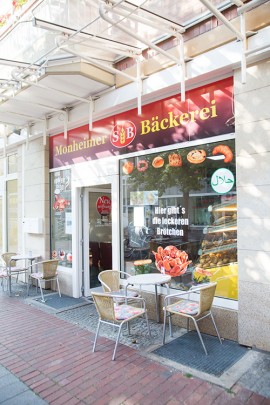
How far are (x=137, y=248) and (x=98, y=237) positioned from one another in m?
1.72

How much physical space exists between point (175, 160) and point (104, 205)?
8.53 feet

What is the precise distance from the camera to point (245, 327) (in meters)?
3.99

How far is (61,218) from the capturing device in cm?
711

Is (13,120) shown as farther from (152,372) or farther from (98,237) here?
(152,372)

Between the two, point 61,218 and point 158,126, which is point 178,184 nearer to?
point 158,126

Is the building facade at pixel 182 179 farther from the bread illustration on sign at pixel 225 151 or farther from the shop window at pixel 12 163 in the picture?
the shop window at pixel 12 163

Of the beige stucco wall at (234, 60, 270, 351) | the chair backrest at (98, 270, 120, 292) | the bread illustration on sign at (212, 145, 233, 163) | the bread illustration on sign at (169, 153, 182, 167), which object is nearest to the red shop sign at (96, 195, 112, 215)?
the chair backrest at (98, 270, 120, 292)

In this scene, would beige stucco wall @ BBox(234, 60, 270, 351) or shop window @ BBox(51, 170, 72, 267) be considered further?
shop window @ BBox(51, 170, 72, 267)

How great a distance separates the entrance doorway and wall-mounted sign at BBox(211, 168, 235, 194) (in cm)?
292

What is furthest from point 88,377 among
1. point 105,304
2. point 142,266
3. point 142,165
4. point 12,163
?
point 12,163

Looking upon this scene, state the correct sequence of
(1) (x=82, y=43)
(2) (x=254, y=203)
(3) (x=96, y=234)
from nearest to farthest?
(2) (x=254, y=203)
(1) (x=82, y=43)
(3) (x=96, y=234)

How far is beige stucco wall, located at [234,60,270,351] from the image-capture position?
3844mm

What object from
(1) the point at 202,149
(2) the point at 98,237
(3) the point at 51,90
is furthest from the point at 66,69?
(2) the point at 98,237

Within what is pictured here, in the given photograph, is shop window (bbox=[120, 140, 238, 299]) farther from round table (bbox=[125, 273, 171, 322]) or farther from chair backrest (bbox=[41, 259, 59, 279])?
chair backrest (bbox=[41, 259, 59, 279])
